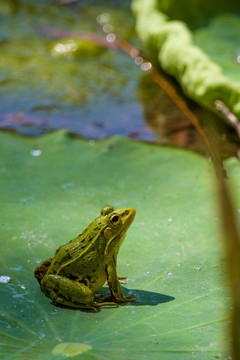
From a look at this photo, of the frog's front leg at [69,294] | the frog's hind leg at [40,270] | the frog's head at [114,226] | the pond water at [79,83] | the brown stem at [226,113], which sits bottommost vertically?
the pond water at [79,83]

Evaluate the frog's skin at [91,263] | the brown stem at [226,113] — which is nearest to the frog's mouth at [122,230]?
the frog's skin at [91,263]

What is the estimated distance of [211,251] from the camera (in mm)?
2566

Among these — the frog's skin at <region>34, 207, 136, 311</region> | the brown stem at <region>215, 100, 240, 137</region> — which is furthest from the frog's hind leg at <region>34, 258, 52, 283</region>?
the brown stem at <region>215, 100, 240, 137</region>

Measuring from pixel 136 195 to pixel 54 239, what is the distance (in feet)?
2.42

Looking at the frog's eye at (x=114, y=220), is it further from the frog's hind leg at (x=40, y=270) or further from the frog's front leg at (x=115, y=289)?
the frog's hind leg at (x=40, y=270)

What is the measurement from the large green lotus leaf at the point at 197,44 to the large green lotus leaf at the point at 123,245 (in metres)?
0.97

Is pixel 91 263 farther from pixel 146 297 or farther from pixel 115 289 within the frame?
pixel 146 297

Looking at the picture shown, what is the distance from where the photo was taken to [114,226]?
2248 millimetres

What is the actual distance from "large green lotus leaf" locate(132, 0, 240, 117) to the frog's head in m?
2.25

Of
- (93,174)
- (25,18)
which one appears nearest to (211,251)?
(93,174)

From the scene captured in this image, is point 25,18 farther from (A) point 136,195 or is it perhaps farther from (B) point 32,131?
(A) point 136,195

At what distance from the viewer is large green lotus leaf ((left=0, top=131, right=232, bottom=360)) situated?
1.84 metres

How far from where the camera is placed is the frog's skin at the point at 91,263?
2131 millimetres

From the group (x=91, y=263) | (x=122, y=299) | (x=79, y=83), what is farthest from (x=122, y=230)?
(x=79, y=83)
